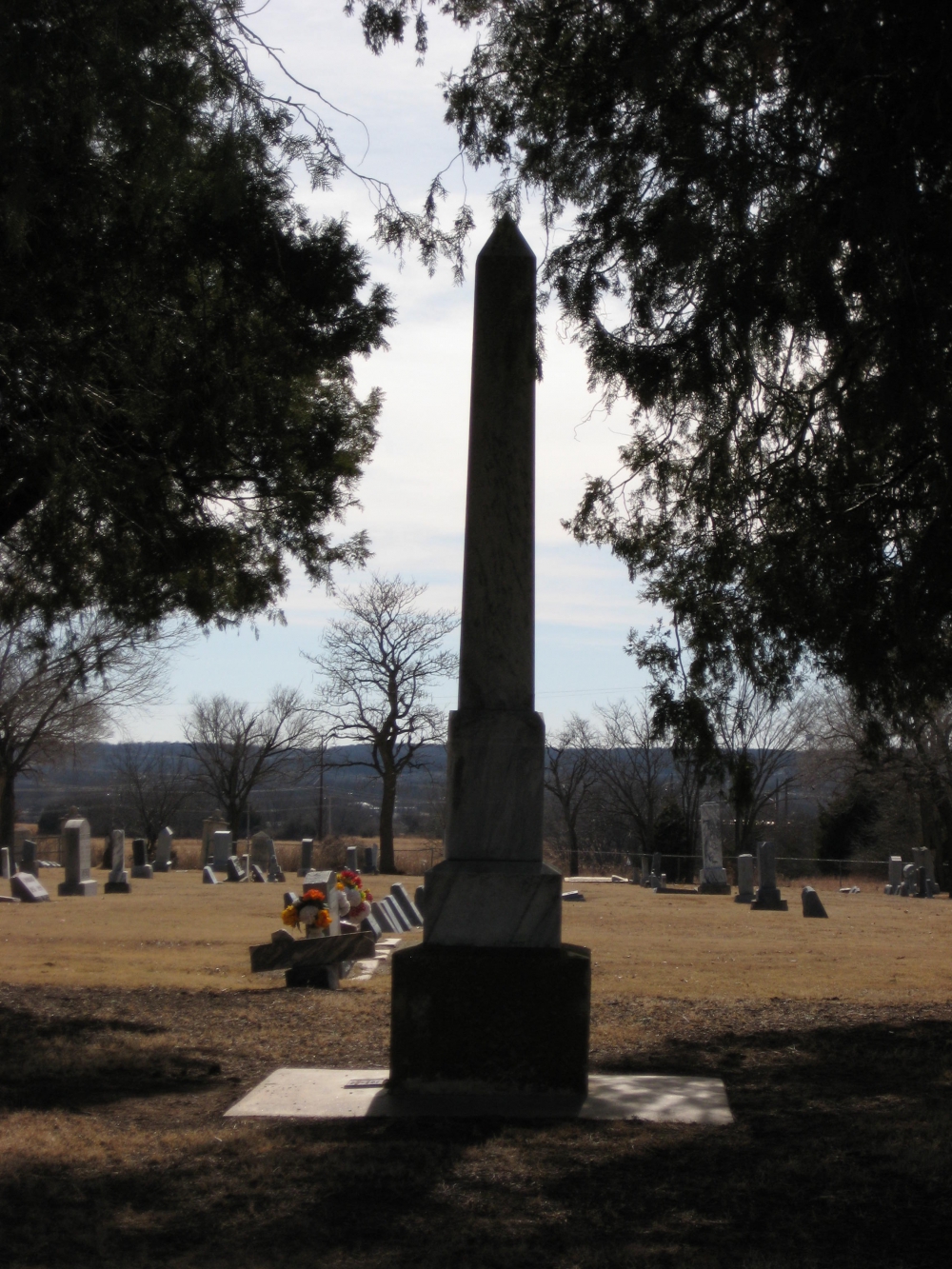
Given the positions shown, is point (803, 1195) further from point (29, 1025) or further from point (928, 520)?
point (29, 1025)

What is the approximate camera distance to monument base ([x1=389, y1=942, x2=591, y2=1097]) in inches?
224

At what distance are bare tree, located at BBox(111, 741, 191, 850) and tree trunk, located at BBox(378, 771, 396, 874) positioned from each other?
1323 centimetres

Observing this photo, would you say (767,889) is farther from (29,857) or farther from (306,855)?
(29,857)

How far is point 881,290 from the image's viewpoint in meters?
5.23

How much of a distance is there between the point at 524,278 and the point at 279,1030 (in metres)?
5.04

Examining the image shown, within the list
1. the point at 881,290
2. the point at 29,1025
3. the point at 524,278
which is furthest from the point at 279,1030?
the point at 881,290

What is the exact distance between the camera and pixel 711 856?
33531 millimetres

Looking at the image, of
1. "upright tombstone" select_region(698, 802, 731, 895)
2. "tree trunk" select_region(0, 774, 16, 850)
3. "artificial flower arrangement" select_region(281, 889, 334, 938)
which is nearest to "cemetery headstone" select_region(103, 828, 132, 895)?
"tree trunk" select_region(0, 774, 16, 850)

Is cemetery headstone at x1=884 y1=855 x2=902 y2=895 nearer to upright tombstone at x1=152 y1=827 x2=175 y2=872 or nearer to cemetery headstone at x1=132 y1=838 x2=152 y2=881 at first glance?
cemetery headstone at x1=132 y1=838 x2=152 y2=881

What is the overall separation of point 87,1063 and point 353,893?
7392 millimetres

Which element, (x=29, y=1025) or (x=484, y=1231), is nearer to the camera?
(x=484, y=1231)

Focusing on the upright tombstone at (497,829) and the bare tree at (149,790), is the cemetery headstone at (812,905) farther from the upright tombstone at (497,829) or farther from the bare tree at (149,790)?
the bare tree at (149,790)

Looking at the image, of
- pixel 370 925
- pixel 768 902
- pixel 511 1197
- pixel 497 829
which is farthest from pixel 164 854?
pixel 511 1197

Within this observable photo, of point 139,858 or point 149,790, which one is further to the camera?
point 149,790
